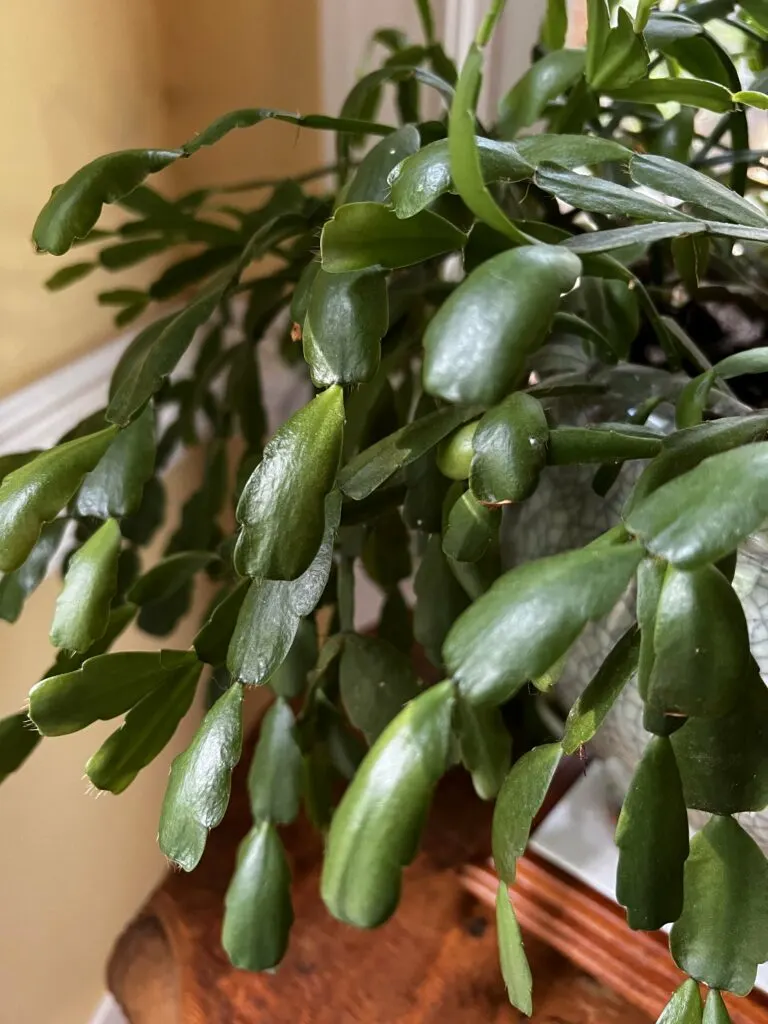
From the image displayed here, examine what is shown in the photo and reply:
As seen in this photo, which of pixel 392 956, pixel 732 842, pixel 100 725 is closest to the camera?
pixel 732 842

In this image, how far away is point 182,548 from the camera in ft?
2.33

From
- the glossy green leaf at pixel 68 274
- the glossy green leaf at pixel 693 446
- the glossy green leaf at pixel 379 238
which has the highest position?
the glossy green leaf at pixel 379 238

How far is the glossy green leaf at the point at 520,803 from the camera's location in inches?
14.8

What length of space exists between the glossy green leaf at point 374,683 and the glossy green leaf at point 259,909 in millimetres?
93

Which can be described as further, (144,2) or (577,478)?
(144,2)

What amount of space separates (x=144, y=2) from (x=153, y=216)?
289 millimetres

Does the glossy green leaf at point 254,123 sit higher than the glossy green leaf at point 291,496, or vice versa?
the glossy green leaf at point 254,123

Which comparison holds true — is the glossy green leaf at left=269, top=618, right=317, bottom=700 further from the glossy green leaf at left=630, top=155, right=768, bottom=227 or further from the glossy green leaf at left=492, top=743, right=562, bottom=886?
the glossy green leaf at left=630, top=155, right=768, bottom=227

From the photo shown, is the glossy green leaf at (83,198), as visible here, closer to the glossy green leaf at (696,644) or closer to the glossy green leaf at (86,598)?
the glossy green leaf at (86,598)

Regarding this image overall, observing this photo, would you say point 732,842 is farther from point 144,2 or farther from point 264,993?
point 144,2

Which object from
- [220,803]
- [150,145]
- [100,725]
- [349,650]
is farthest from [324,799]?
[150,145]

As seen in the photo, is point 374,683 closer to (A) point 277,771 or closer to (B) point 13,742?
(A) point 277,771

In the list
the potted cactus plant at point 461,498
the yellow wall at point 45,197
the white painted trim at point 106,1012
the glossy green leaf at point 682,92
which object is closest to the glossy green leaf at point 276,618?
the potted cactus plant at point 461,498

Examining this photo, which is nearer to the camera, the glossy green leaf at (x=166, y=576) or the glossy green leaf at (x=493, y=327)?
the glossy green leaf at (x=493, y=327)
